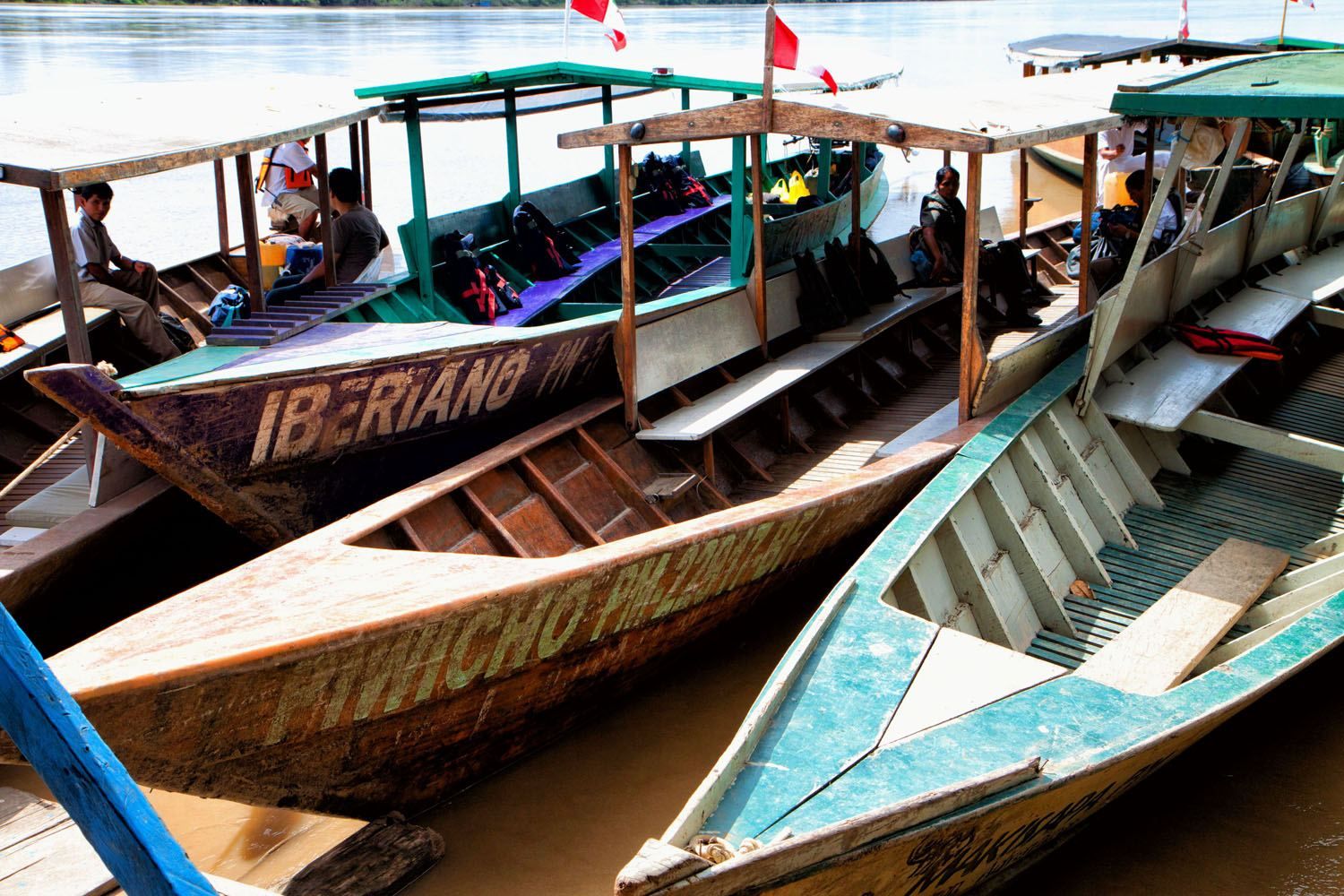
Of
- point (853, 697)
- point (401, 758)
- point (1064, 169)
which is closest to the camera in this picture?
point (853, 697)

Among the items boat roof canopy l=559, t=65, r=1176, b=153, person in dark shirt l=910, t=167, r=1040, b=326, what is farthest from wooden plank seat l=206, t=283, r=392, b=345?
person in dark shirt l=910, t=167, r=1040, b=326

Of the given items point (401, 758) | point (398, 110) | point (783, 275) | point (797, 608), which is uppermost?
point (398, 110)

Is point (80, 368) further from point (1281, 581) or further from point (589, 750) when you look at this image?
point (1281, 581)

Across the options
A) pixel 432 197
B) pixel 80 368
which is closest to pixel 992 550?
pixel 80 368

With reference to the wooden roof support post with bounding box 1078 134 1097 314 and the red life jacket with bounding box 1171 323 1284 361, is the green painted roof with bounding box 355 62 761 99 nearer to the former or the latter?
the wooden roof support post with bounding box 1078 134 1097 314

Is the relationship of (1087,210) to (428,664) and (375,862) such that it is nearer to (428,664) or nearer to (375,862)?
(428,664)

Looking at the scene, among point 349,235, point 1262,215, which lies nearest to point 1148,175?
point 1262,215

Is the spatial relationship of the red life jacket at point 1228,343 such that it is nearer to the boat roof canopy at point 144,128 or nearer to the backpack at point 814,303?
the backpack at point 814,303

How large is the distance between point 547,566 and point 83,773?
97.9 inches

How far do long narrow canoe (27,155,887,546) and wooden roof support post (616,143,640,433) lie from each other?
101 millimetres

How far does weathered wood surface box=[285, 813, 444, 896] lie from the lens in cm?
449

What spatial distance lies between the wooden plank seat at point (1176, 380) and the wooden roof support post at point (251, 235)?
467 centimetres

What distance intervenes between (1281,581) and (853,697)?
2748 millimetres

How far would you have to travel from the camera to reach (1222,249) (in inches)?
315
